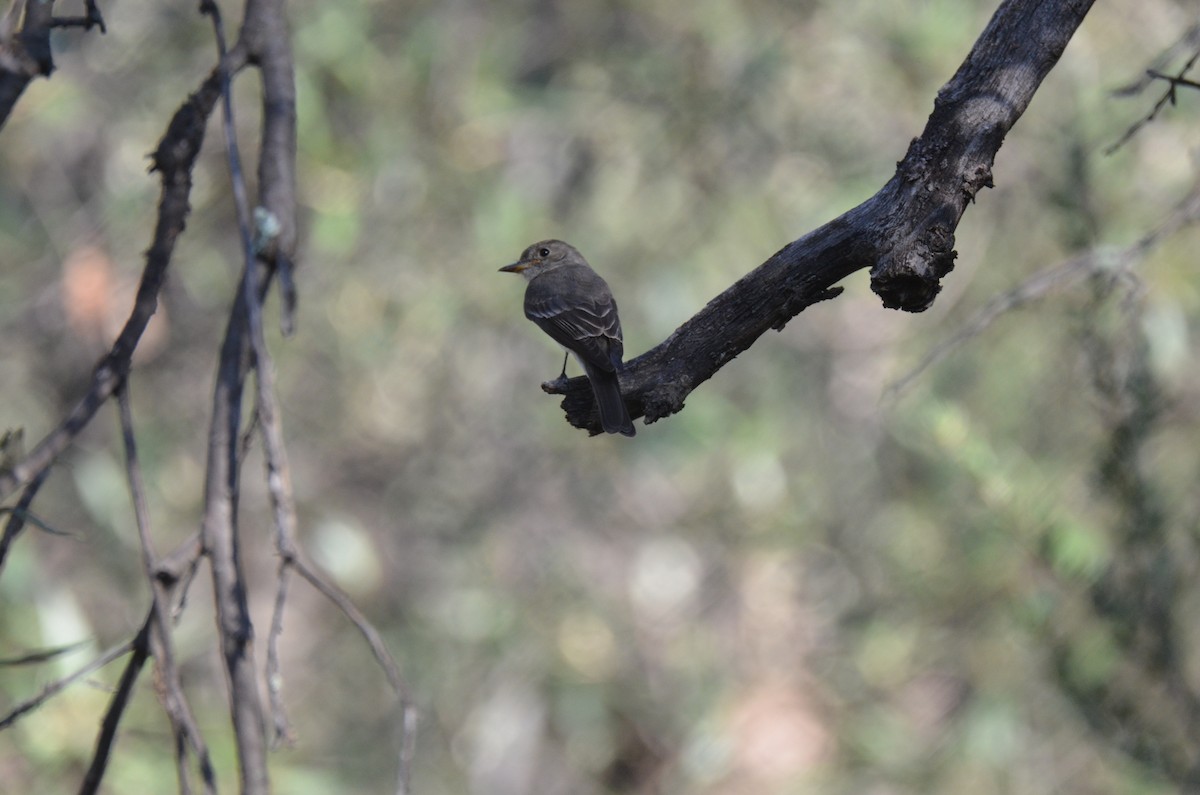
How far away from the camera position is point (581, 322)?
361 centimetres

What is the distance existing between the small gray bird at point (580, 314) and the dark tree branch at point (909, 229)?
134 millimetres

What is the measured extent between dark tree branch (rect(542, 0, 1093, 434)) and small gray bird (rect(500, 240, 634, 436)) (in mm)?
134

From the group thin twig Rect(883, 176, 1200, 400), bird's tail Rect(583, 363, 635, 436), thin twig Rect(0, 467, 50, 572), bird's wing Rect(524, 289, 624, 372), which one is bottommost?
bird's tail Rect(583, 363, 635, 436)

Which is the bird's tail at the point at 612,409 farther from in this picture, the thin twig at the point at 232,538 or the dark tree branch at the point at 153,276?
the dark tree branch at the point at 153,276

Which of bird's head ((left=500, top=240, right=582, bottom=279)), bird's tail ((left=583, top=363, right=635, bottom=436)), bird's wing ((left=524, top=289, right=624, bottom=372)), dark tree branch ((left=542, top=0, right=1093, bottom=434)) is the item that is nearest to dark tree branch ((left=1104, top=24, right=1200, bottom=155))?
dark tree branch ((left=542, top=0, right=1093, bottom=434))

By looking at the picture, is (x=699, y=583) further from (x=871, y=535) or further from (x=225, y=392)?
(x=225, y=392)

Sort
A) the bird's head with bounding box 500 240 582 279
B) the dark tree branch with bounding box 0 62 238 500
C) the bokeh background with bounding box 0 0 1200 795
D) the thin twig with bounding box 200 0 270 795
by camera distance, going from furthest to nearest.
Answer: the bokeh background with bounding box 0 0 1200 795, the bird's head with bounding box 500 240 582 279, the dark tree branch with bounding box 0 62 238 500, the thin twig with bounding box 200 0 270 795

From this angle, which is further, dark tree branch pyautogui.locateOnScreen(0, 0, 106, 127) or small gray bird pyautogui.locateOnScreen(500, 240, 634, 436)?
small gray bird pyautogui.locateOnScreen(500, 240, 634, 436)

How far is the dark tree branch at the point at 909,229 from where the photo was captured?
1880 mm

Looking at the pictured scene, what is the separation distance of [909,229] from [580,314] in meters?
1.89

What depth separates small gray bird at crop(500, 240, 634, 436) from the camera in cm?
231

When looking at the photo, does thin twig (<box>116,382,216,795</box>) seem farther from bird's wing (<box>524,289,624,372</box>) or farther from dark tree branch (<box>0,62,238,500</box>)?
bird's wing (<box>524,289,624,372</box>)

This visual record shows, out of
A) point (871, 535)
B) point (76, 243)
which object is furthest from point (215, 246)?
point (871, 535)

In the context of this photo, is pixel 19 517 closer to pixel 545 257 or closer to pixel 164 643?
pixel 164 643
